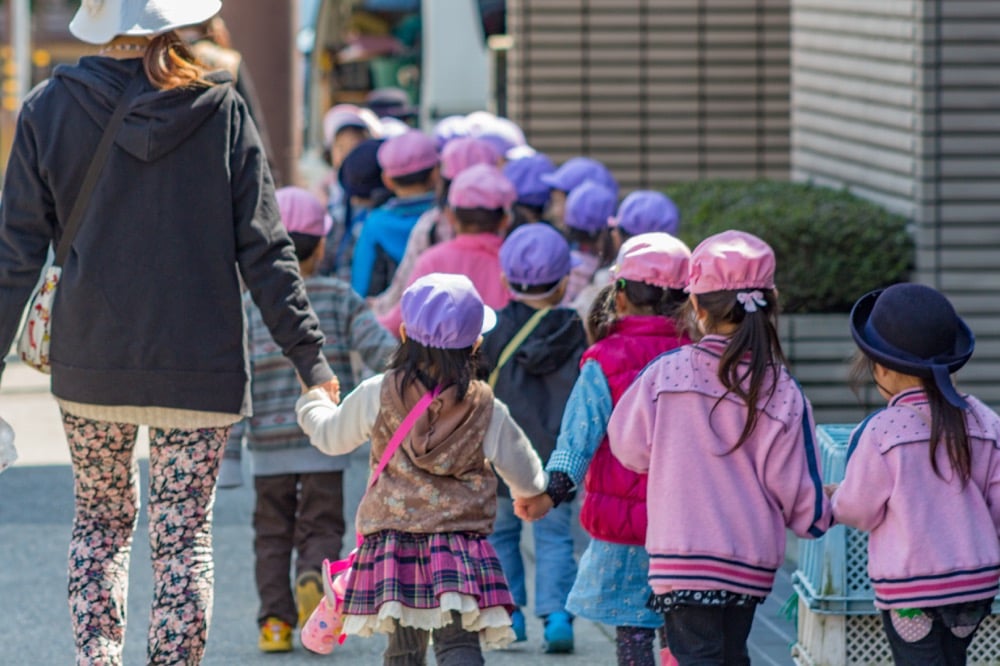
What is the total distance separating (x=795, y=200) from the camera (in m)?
8.67

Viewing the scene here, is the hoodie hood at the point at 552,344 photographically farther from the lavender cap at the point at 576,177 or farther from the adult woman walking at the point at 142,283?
the lavender cap at the point at 576,177

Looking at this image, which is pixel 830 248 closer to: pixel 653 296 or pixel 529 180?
pixel 529 180

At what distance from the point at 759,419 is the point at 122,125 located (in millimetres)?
1702

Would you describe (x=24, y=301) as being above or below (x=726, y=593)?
above

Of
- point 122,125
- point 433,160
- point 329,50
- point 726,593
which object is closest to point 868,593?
point 726,593

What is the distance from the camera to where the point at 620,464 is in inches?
199

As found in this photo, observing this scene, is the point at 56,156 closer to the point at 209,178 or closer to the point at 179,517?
the point at 209,178

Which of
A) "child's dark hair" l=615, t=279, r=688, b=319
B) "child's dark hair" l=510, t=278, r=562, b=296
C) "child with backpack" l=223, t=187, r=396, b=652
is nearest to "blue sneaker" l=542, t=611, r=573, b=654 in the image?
"child with backpack" l=223, t=187, r=396, b=652

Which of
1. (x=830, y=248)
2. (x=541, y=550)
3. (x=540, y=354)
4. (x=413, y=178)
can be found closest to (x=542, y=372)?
(x=540, y=354)

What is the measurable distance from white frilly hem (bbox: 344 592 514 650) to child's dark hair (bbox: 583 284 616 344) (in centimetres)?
92

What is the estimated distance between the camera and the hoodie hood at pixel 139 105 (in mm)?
4648

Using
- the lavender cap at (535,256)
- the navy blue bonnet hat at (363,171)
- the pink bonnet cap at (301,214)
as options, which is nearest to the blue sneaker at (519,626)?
the lavender cap at (535,256)

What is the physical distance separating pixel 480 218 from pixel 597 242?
582mm

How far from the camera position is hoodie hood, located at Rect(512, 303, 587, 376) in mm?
6039
